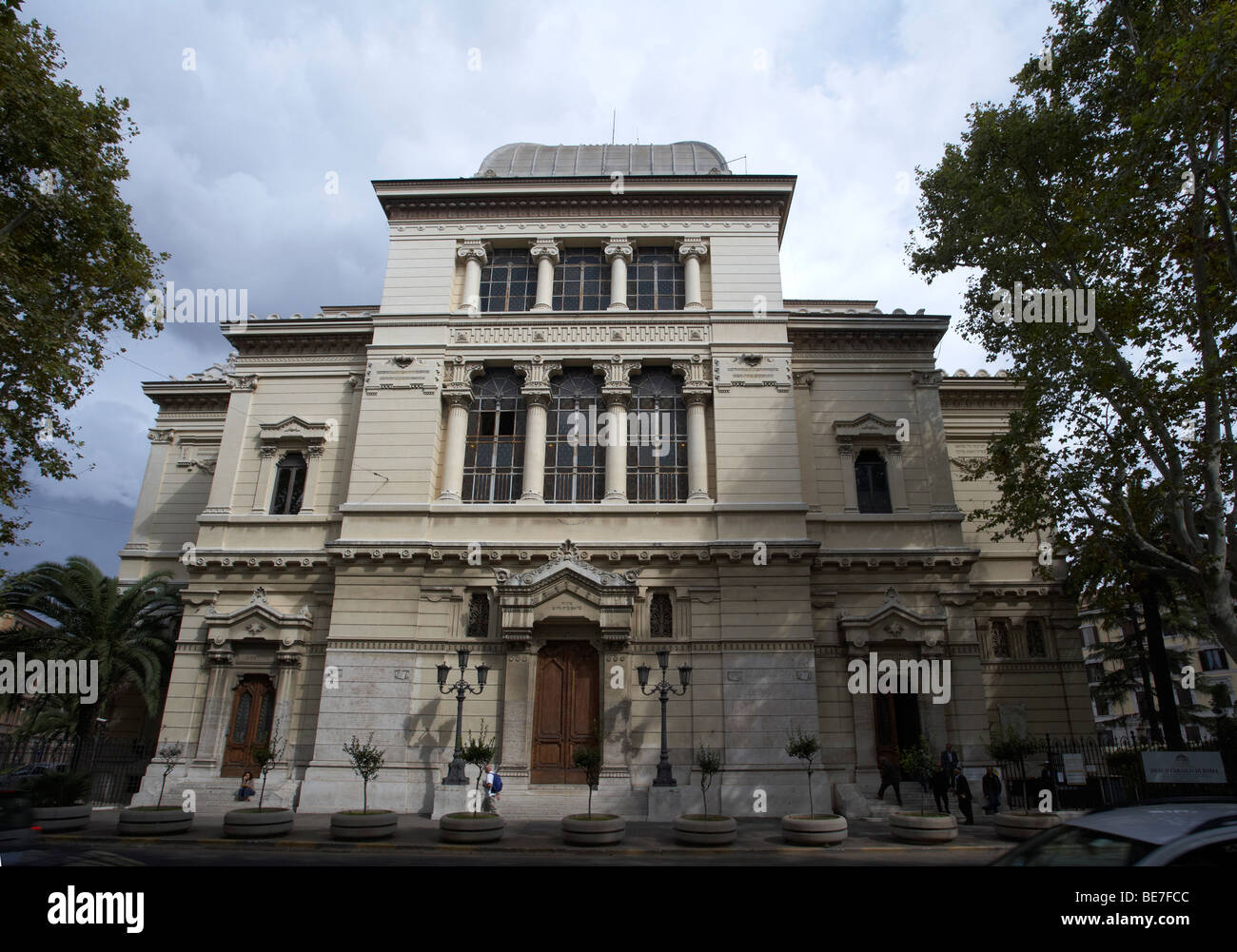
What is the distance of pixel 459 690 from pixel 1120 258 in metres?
22.4

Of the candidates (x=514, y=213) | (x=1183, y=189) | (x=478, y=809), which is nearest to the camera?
(x=1183, y=189)

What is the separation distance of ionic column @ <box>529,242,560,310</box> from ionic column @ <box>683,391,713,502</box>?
6.46m

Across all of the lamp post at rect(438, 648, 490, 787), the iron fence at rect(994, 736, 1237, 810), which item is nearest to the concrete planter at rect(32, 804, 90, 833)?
the lamp post at rect(438, 648, 490, 787)

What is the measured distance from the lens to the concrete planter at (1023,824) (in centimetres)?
1623

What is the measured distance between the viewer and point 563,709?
21.7 metres

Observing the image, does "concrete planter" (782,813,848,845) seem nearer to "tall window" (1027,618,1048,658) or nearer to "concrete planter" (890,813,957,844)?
"concrete planter" (890,813,957,844)

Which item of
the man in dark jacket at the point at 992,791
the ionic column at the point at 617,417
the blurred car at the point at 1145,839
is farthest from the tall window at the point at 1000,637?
the blurred car at the point at 1145,839

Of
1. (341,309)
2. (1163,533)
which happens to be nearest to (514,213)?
(341,309)

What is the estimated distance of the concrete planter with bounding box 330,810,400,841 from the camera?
1605 centimetres

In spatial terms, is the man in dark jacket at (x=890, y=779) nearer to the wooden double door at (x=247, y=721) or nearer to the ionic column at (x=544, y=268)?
the ionic column at (x=544, y=268)

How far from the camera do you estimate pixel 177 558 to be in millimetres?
29844

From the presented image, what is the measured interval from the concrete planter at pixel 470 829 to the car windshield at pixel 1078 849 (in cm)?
1290
